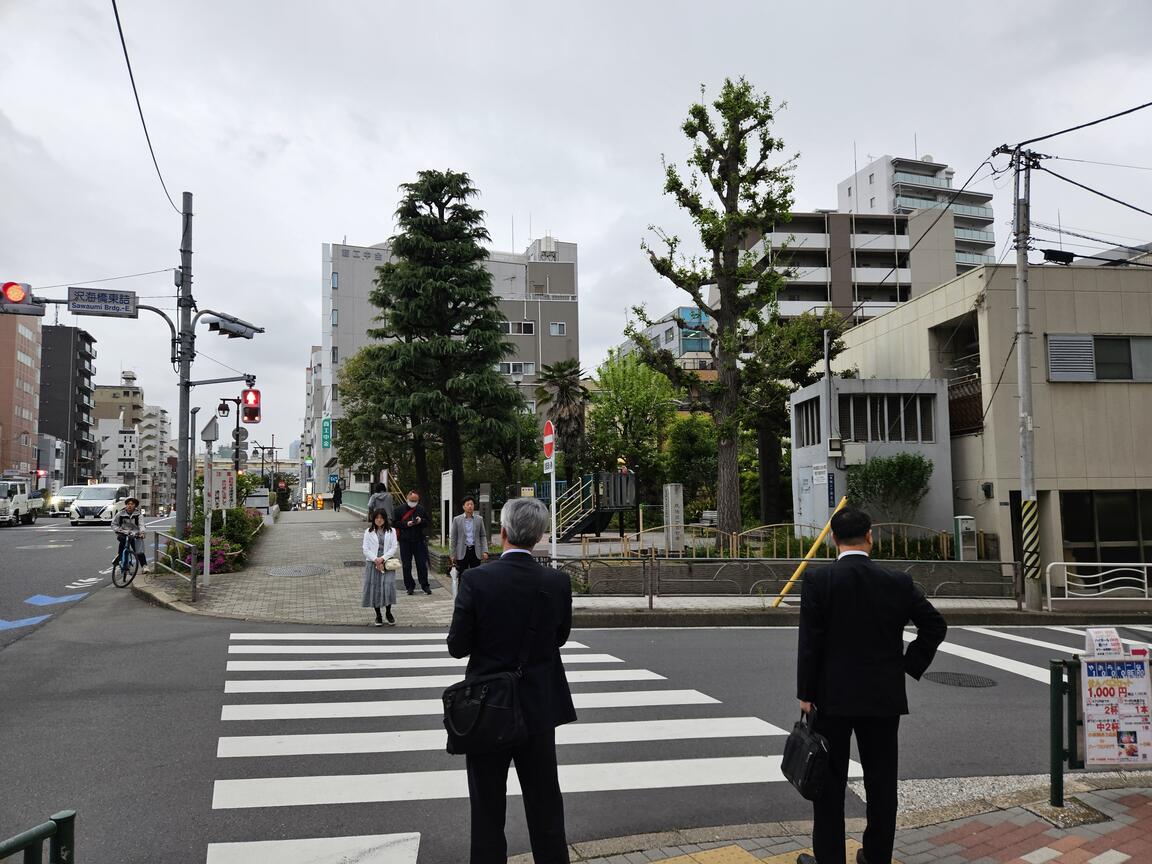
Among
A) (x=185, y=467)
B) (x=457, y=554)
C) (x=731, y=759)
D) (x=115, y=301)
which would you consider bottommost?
(x=731, y=759)

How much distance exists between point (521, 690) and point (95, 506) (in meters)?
35.2

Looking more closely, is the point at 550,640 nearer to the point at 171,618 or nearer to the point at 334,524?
the point at 171,618

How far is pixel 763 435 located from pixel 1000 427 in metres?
9.35

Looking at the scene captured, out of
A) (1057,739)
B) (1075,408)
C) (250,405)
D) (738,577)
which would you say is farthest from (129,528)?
(1075,408)

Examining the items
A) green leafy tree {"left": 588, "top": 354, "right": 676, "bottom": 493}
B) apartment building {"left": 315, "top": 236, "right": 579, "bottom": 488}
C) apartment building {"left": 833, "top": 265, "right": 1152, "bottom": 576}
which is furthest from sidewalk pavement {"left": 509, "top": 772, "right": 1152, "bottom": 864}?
apartment building {"left": 315, "top": 236, "right": 579, "bottom": 488}

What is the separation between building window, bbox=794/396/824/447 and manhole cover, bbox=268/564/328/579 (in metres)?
12.8

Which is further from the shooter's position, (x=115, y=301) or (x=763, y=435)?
(x=763, y=435)

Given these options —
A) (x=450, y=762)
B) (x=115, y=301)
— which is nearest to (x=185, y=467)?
(x=115, y=301)

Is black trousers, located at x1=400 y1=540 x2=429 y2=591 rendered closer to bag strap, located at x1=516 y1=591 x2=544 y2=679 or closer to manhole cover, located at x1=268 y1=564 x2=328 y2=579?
manhole cover, located at x1=268 y1=564 x2=328 y2=579

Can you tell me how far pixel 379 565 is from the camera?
36.7 ft

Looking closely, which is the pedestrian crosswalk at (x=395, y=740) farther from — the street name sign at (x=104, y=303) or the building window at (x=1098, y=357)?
the building window at (x=1098, y=357)

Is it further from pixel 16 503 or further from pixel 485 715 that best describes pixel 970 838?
pixel 16 503

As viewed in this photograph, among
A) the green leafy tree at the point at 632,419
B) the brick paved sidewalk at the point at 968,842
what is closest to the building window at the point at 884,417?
the brick paved sidewalk at the point at 968,842

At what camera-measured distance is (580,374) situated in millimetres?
40125
